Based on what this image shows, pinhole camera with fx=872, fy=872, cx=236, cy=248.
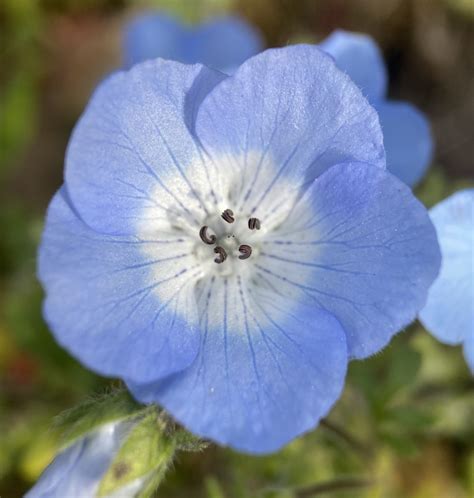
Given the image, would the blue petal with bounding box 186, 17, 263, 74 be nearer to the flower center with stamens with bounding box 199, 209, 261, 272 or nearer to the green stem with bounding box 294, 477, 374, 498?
the flower center with stamens with bounding box 199, 209, 261, 272

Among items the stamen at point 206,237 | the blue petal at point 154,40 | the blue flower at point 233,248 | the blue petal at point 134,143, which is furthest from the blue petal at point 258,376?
the blue petal at point 154,40

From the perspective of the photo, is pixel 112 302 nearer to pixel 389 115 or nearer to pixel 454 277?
pixel 454 277

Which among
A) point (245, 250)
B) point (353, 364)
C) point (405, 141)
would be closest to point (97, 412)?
point (245, 250)

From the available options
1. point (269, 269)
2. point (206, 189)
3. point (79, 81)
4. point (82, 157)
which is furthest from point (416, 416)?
point (79, 81)

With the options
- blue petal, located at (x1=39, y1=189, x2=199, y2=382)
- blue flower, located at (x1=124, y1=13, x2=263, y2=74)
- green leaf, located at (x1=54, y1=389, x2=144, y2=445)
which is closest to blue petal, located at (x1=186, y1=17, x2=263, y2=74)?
blue flower, located at (x1=124, y1=13, x2=263, y2=74)

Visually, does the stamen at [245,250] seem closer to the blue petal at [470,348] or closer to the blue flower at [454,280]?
the blue flower at [454,280]

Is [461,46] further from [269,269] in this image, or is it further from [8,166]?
[269,269]
